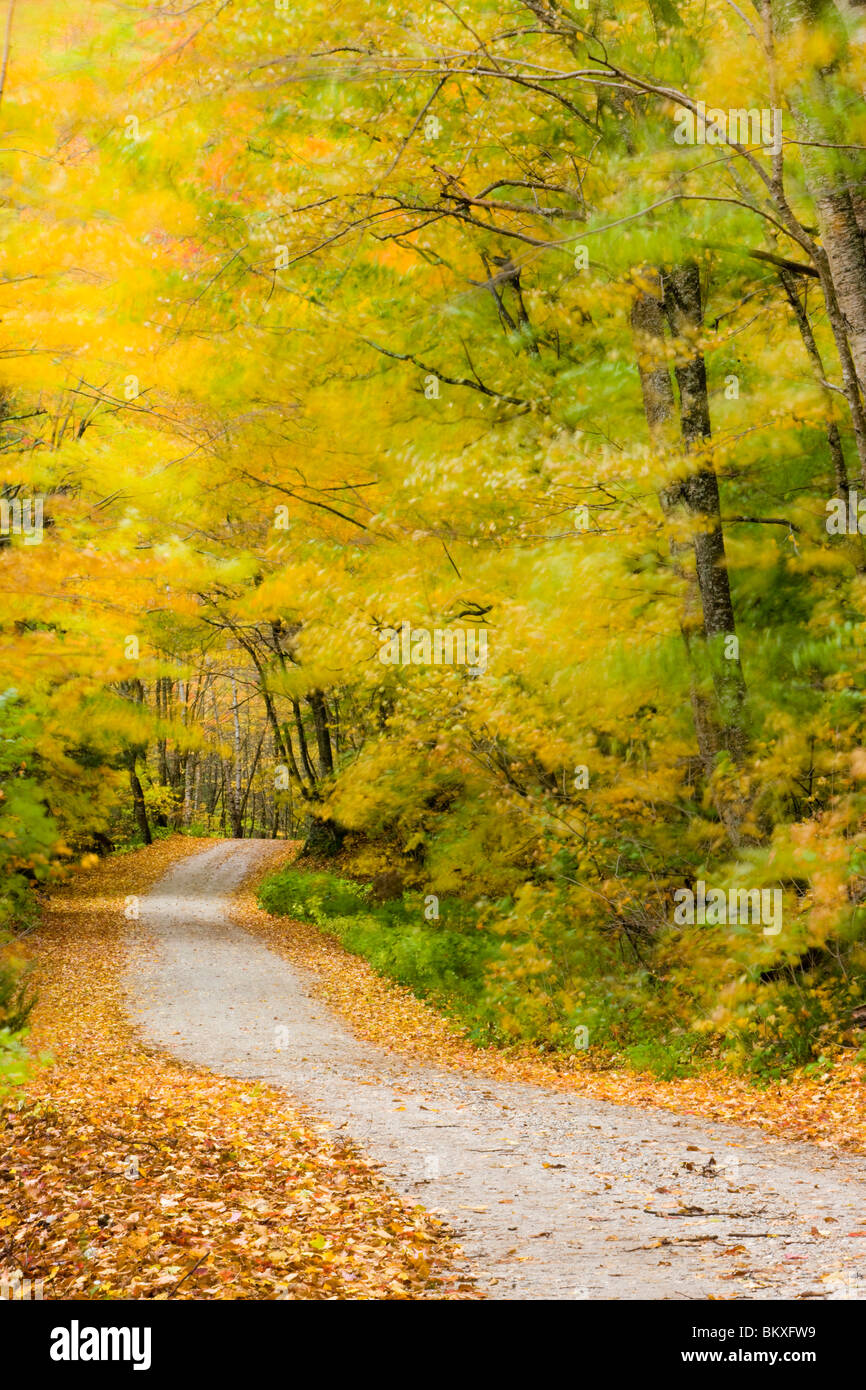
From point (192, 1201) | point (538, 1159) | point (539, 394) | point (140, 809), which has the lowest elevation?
point (538, 1159)

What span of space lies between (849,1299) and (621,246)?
19.2ft

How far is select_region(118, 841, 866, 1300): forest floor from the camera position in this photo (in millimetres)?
4148

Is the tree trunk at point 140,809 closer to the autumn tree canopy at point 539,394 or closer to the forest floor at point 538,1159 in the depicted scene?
the forest floor at point 538,1159

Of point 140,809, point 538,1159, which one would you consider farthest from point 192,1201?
point 140,809

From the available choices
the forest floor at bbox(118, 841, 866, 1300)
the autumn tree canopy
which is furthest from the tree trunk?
the autumn tree canopy

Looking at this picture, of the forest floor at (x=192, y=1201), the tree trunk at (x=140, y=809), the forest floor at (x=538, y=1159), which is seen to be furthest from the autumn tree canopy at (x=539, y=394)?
the tree trunk at (x=140, y=809)

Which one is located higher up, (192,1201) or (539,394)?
(539,394)

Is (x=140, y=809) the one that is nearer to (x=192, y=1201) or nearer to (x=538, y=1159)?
(x=538, y=1159)

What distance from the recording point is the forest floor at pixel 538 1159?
4.15m

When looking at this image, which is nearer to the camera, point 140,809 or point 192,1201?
point 192,1201

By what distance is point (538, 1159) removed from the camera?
6.16 metres

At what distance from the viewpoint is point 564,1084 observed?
9.00 metres

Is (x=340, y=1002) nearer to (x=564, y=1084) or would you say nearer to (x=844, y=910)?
(x=564, y=1084)
